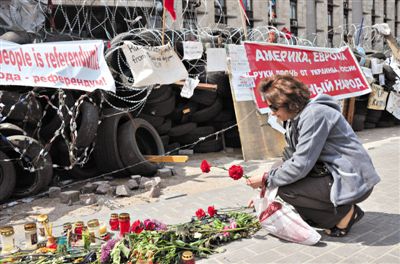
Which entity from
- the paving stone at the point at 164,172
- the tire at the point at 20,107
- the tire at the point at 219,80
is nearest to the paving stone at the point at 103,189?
the paving stone at the point at 164,172

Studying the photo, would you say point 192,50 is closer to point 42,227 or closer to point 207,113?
point 207,113

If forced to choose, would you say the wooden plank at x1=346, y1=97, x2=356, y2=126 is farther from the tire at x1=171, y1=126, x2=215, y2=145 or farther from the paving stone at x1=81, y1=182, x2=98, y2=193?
the paving stone at x1=81, y1=182, x2=98, y2=193

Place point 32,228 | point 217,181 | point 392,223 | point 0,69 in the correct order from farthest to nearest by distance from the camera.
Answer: point 217,181, point 0,69, point 392,223, point 32,228

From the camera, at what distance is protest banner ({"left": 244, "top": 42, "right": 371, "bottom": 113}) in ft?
23.8

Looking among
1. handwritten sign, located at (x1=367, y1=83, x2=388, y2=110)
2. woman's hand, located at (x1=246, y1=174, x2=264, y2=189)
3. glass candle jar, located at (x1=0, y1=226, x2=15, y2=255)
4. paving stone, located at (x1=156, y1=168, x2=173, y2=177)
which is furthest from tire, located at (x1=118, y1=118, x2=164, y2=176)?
handwritten sign, located at (x1=367, y1=83, x2=388, y2=110)

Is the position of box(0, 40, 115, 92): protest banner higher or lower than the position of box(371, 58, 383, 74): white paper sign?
higher

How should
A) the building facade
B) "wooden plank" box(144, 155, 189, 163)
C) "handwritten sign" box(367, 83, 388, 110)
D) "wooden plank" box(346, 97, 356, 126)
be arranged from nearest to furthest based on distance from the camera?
"wooden plank" box(144, 155, 189, 163)
"wooden plank" box(346, 97, 356, 126)
"handwritten sign" box(367, 83, 388, 110)
the building facade

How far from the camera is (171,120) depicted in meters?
7.43

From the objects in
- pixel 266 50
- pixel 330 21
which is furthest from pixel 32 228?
pixel 330 21

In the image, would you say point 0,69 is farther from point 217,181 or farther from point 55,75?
point 217,181

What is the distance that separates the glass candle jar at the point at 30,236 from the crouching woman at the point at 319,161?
1.83 meters

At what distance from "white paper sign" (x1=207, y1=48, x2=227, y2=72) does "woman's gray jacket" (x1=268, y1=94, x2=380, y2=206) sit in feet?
14.1

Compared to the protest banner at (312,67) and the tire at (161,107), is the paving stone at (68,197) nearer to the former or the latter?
the tire at (161,107)

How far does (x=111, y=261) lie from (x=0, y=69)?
3.13 metres
